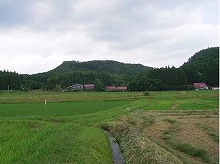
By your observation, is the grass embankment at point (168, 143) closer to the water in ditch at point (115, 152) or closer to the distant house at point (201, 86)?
the water in ditch at point (115, 152)

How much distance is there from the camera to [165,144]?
17391 mm

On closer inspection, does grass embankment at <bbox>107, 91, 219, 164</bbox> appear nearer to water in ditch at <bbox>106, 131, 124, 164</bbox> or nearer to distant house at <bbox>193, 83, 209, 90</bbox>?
water in ditch at <bbox>106, 131, 124, 164</bbox>

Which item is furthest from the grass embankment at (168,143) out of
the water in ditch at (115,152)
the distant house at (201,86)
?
the distant house at (201,86)

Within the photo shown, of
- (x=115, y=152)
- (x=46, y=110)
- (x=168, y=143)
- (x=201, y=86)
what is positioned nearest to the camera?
(x=115, y=152)

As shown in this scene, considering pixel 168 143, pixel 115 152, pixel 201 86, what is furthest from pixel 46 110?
pixel 201 86

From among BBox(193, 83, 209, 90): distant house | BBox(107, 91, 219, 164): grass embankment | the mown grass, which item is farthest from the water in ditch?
BBox(193, 83, 209, 90): distant house

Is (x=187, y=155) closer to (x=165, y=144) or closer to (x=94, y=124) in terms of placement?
(x=165, y=144)

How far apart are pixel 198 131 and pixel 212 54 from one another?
5382 inches

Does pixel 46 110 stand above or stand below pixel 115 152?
above

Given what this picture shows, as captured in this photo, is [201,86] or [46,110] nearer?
[46,110]

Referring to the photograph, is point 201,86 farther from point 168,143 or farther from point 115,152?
point 115,152

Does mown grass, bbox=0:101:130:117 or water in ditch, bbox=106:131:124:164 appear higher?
mown grass, bbox=0:101:130:117

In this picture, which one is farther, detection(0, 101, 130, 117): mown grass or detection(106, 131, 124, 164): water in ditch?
detection(0, 101, 130, 117): mown grass

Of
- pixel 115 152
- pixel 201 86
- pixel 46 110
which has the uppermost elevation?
pixel 201 86
